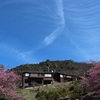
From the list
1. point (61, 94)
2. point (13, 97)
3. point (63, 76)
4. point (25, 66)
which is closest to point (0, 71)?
point (13, 97)

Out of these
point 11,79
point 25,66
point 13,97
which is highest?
point 25,66

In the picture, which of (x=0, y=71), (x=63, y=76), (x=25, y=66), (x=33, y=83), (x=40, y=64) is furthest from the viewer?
(x=40, y=64)

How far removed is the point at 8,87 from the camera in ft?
115

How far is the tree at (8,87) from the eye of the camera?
33.8 meters

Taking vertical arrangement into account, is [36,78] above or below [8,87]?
above

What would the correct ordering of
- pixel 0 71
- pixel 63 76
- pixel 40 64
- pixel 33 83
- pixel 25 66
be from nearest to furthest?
pixel 0 71
pixel 33 83
pixel 63 76
pixel 25 66
pixel 40 64

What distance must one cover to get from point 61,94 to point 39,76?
4562cm

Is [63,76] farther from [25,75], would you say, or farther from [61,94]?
[61,94]

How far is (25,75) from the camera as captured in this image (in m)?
85.8

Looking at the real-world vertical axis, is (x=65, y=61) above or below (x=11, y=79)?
above

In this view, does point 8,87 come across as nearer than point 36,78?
Yes

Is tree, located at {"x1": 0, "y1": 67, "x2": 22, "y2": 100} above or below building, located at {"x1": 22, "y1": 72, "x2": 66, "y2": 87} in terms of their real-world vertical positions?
below

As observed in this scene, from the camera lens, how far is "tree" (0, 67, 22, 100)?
111 feet

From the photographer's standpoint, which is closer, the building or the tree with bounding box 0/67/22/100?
the tree with bounding box 0/67/22/100
